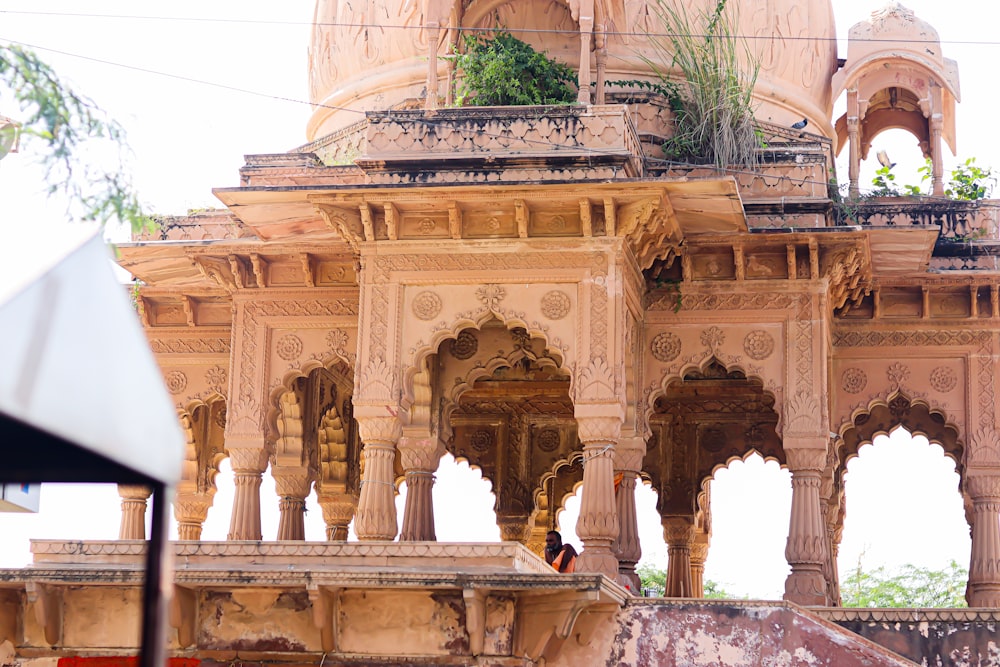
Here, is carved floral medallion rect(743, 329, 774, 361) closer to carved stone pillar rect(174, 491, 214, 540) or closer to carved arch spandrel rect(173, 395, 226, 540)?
carved arch spandrel rect(173, 395, 226, 540)

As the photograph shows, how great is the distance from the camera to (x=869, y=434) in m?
16.4

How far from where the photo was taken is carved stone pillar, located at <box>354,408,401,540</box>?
12523 millimetres

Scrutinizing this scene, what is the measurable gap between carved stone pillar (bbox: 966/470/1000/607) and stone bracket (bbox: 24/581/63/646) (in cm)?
807

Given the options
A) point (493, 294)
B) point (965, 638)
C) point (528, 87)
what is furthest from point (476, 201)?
point (965, 638)

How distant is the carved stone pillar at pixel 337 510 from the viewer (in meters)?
17.6

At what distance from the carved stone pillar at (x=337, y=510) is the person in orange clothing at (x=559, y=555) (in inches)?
179

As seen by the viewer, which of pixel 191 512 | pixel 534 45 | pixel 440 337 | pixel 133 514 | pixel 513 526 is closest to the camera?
pixel 440 337

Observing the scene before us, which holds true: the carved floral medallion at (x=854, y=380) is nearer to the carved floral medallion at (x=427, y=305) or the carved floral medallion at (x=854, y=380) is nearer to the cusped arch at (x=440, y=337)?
the cusped arch at (x=440, y=337)

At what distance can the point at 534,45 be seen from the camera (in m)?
15.7

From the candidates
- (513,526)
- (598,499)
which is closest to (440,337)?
(598,499)

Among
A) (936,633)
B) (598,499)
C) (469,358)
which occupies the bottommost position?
(936,633)

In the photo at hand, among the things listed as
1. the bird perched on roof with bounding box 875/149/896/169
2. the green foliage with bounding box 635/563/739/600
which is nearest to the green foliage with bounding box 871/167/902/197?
the bird perched on roof with bounding box 875/149/896/169

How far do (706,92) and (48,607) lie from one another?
7570mm

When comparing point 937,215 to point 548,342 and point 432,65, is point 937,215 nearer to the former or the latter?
Answer: point 548,342
